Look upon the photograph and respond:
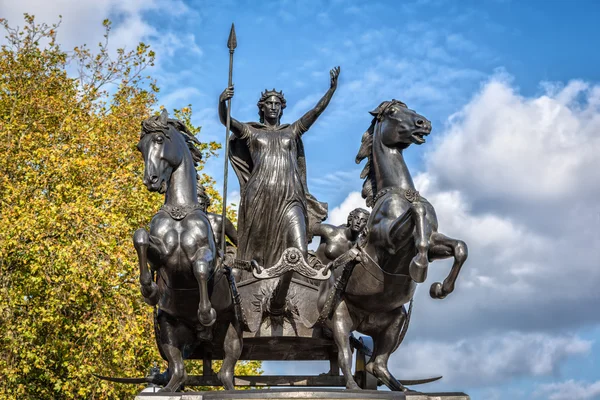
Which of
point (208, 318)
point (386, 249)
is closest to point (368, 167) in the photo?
point (386, 249)

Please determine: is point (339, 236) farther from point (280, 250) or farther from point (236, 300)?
point (236, 300)

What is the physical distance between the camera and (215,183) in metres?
24.0

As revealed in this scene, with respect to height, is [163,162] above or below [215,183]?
below

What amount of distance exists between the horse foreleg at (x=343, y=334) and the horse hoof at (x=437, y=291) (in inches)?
49.8

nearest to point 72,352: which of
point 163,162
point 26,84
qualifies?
point 26,84

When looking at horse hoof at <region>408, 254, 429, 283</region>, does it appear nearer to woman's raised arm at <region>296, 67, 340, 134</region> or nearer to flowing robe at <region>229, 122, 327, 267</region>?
flowing robe at <region>229, 122, 327, 267</region>

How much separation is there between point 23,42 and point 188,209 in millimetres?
17812

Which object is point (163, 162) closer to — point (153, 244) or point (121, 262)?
point (153, 244)

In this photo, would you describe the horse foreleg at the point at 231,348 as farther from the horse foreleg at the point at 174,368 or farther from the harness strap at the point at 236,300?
the horse foreleg at the point at 174,368

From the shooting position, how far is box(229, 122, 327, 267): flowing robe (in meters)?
10.3

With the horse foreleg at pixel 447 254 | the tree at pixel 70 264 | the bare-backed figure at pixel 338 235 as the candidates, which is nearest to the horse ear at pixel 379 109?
the bare-backed figure at pixel 338 235

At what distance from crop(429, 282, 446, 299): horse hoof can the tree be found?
33.6ft

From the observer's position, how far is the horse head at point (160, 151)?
344 inches

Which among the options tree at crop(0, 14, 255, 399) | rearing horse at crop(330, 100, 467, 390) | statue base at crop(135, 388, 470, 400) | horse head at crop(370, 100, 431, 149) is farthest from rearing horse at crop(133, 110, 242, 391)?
tree at crop(0, 14, 255, 399)
